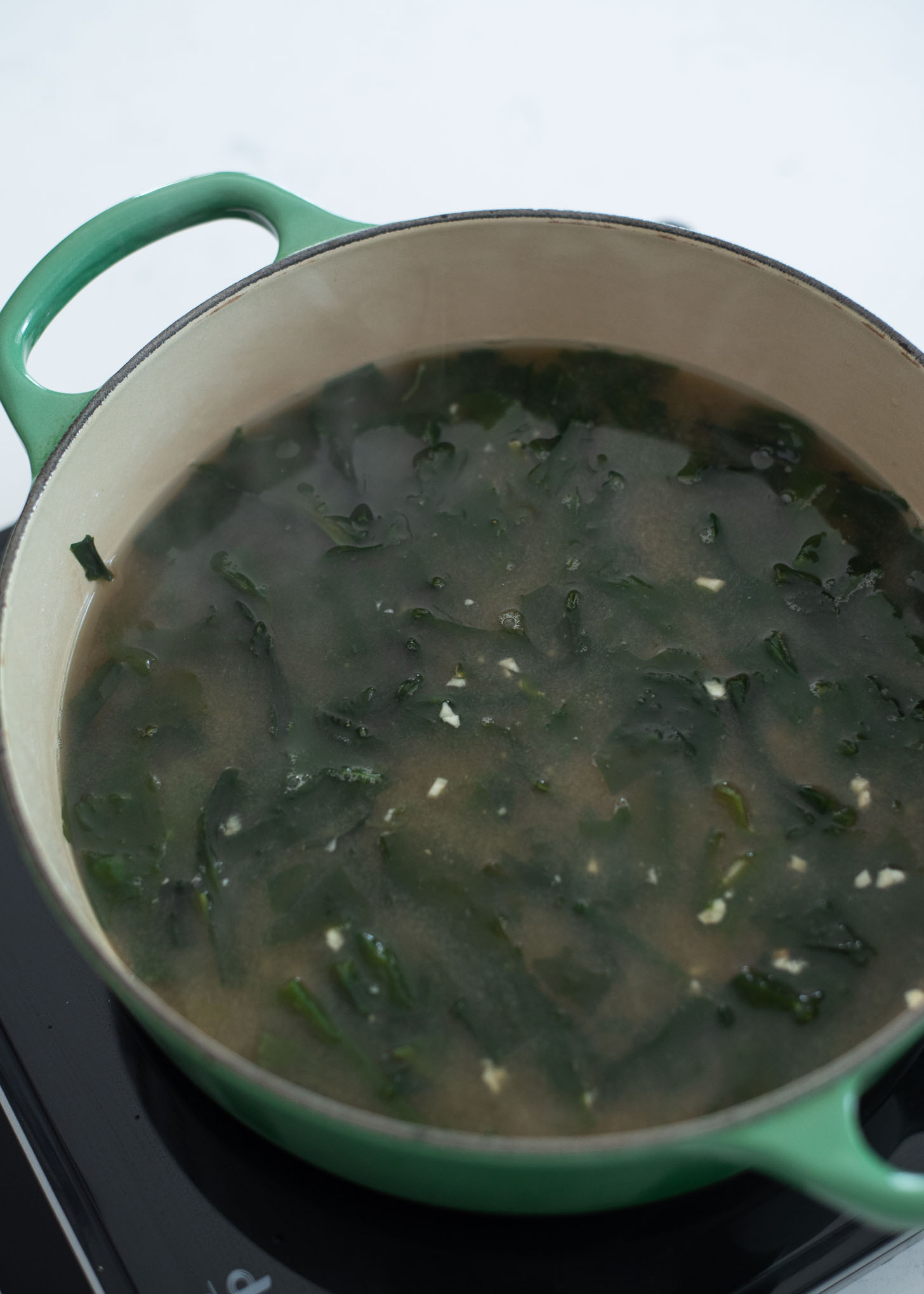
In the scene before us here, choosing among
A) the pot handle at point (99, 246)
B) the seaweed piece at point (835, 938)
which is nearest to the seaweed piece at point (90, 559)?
the pot handle at point (99, 246)

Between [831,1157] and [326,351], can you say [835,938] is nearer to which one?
[831,1157]

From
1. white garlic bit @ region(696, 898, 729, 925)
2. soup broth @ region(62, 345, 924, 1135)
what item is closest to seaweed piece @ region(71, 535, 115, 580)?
soup broth @ region(62, 345, 924, 1135)

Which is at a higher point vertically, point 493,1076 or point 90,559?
point 90,559

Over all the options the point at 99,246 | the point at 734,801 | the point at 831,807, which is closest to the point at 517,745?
the point at 734,801

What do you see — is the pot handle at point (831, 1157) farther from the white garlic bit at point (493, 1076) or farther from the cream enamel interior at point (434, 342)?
the cream enamel interior at point (434, 342)

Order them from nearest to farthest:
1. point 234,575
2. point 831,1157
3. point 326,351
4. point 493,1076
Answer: point 831,1157
point 493,1076
point 234,575
point 326,351

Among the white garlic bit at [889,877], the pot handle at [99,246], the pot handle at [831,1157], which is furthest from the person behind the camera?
the pot handle at [99,246]

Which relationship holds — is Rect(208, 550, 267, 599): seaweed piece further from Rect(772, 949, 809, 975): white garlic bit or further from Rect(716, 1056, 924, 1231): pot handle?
Rect(716, 1056, 924, 1231): pot handle
